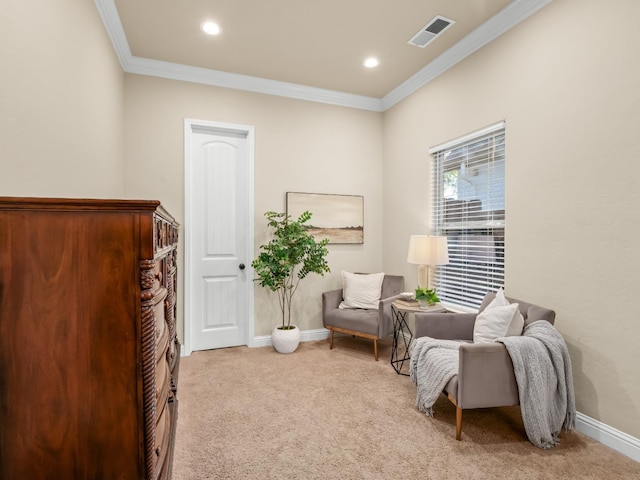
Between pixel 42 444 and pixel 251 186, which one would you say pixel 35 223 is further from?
pixel 251 186

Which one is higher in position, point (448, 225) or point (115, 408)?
point (448, 225)

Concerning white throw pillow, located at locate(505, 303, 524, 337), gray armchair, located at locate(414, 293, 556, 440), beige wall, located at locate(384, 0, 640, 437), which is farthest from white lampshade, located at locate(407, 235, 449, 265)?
gray armchair, located at locate(414, 293, 556, 440)

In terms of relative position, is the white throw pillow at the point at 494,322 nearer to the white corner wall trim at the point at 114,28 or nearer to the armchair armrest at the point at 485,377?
the armchair armrest at the point at 485,377

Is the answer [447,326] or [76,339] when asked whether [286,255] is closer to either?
[447,326]

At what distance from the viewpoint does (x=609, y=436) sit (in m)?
2.08

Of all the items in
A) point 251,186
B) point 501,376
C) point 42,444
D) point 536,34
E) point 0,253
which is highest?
point 536,34

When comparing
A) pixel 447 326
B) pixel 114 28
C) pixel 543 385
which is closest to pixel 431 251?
pixel 447 326

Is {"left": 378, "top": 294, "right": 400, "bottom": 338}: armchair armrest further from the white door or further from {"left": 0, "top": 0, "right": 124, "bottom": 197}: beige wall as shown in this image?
{"left": 0, "top": 0, "right": 124, "bottom": 197}: beige wall

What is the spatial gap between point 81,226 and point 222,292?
2.89 meters

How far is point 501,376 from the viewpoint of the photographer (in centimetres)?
209

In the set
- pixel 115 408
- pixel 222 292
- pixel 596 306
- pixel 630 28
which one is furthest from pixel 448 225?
pixel 115 408

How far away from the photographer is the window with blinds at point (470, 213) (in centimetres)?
295

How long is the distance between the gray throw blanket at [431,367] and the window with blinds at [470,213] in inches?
32.6

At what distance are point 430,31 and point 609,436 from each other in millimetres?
3150
